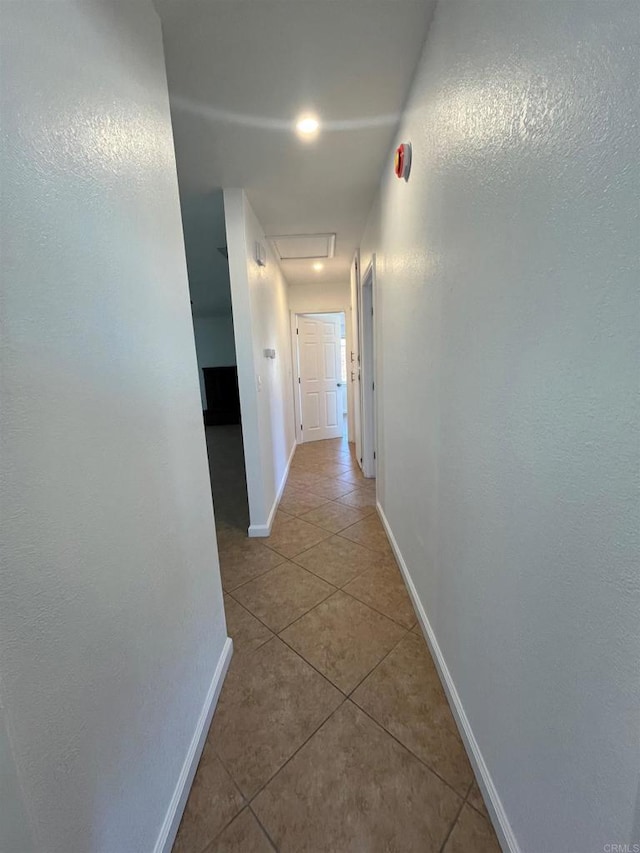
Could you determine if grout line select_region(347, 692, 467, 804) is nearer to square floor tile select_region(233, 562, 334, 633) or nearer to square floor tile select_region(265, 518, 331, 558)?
square floor tile select_region(233, 562, 334, 633)

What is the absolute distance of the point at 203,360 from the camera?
7562mm

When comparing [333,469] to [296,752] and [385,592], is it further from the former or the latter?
[296,752]

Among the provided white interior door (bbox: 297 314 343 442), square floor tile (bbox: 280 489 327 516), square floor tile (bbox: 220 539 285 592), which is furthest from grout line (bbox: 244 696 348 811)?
white interior door (bbox: 297 314 343 442)

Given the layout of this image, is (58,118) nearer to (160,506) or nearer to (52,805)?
(160,506)

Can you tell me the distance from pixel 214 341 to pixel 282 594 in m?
6.73

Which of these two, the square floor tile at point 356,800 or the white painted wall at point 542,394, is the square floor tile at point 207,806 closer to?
the square floor tile at point 356,800

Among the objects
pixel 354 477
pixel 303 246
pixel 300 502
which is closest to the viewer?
pixel 300 502

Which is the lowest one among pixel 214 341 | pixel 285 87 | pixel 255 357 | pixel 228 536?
pixel 228 536

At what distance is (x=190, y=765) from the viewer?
1036mm

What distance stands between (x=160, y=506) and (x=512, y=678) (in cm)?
104

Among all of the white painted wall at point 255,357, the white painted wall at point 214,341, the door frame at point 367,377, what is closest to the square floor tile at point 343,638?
the white painted wall at point 255,357

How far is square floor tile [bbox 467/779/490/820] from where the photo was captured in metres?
0.95

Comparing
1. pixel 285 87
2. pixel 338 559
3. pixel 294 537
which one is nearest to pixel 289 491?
pixel 294 537

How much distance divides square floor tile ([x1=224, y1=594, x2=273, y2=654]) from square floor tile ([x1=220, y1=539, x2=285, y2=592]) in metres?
0.22
